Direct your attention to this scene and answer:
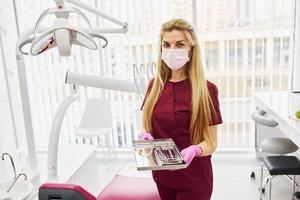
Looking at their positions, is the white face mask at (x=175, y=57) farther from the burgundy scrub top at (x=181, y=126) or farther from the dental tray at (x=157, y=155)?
the dental tray at (x=157, y=155)

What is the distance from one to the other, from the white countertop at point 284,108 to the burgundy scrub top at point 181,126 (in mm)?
855

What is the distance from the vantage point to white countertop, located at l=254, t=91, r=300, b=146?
2231 millimetres

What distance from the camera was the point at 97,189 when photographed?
8.96 feet

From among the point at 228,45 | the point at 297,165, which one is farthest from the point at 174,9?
the point at 297,165

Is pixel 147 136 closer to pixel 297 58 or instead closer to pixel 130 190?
pixel 130 190

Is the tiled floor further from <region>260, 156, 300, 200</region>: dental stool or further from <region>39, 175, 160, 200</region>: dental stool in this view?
<region>260, 156, 300, 200</region>: dental stool

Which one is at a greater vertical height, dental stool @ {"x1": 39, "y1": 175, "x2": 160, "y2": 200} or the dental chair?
the dental chair

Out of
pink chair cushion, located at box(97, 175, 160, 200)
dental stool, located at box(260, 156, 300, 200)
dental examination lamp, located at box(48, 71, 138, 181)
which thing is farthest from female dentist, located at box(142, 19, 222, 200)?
dental stool, located at box(260, 156, 300, 200)

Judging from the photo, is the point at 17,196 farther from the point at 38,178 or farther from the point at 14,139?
the point at 14,139

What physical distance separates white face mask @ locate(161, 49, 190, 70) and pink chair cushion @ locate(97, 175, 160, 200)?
0.94 m

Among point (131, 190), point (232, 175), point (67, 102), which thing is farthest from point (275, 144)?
point (67, 102)

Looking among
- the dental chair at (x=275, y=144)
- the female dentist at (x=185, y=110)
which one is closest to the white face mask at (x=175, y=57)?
the female dentist at (x=185, y=110)

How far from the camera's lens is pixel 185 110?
5.12 ft

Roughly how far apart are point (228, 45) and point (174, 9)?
0.68 metres
